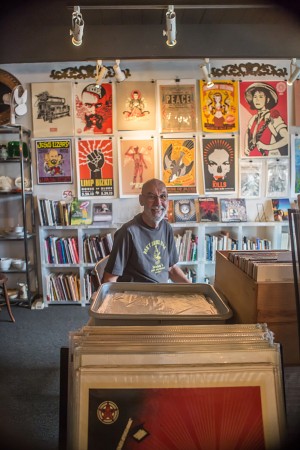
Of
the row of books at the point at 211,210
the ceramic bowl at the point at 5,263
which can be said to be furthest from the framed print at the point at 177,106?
the ceramic bowl at the point at 5,263

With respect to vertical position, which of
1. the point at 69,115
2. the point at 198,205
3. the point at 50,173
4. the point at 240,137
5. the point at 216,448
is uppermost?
the point at 69,115

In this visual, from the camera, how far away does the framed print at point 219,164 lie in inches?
146

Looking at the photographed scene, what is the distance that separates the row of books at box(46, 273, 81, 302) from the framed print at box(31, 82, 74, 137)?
1.67 meters

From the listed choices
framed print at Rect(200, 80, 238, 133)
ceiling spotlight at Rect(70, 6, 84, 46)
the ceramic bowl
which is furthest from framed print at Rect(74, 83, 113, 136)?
the ceramic bowl

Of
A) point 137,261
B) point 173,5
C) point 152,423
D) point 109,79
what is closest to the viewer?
point 152,423

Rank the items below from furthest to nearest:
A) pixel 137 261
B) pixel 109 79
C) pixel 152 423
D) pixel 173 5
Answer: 1. pixel 109 79
2. pixel 173 5
3. pixel 137 261
4. pixel 152 423

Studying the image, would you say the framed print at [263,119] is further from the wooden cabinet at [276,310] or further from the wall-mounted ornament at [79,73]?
the wooden cabinet at [276,310]

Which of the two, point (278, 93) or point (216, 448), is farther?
point (278, 93)

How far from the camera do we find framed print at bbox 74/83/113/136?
11.9 ft

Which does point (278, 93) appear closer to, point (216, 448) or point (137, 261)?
point (137, 261)

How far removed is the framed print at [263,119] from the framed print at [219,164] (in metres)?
0.16

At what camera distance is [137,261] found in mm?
1749

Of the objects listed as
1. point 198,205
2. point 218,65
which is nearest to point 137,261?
point 198,205

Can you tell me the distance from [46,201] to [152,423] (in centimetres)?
333
